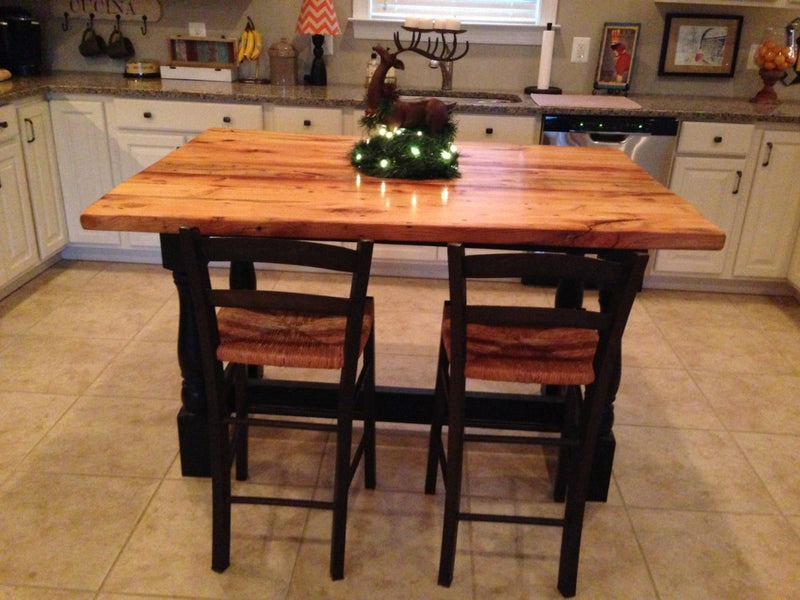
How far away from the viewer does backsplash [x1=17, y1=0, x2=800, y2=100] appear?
3.89 metres

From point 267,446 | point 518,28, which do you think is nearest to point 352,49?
point 518,28

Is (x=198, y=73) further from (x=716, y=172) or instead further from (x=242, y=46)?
(x=716, y=172)

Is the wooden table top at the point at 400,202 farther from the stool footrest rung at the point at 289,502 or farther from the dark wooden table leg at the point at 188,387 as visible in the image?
the stool footrest rung at the point at 289,502

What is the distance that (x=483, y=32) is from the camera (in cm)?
391

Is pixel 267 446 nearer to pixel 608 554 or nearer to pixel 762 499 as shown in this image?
pixel 608 554

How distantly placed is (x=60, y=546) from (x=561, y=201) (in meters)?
1.60

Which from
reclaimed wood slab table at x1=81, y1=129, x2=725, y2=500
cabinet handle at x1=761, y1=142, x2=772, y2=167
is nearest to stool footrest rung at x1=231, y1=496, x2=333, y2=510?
reclaimed wood slab table at x1=81, y1=129, x2=725, y2=500

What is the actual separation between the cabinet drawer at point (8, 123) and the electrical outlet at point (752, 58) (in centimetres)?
374

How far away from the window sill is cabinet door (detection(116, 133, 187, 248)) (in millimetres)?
1163

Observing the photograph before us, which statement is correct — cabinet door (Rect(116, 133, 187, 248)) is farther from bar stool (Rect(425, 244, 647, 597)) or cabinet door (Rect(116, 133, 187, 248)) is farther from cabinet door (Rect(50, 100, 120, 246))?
bar stool (Rect(425, 244, 647, 597))

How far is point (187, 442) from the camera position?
214cm

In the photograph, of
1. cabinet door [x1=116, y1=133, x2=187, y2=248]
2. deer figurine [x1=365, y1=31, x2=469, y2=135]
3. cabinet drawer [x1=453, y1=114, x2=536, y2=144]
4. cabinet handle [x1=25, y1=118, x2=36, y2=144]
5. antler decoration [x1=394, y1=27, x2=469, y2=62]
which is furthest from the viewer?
cabinet door [x1=116, y1=133, x2=187, y2=248]

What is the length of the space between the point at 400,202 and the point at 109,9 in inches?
117

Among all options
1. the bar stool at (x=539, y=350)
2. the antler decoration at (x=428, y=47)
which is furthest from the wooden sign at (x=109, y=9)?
the bar stool at (x=539, y=350)
